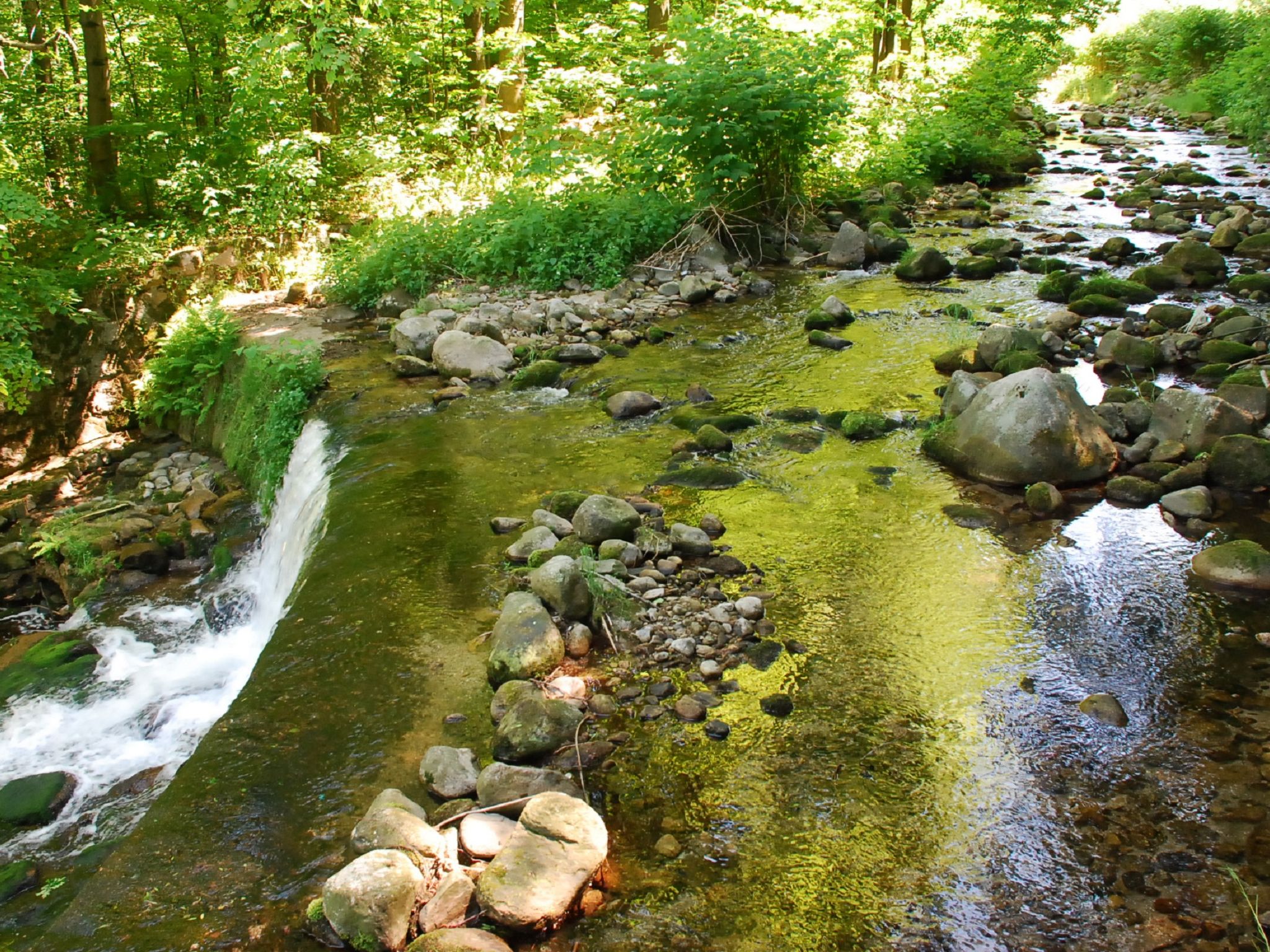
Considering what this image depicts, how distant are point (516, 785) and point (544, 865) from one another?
0.49 metres

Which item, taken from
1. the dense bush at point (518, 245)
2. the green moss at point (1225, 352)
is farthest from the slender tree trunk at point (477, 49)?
the green moss at point (1225, 352)

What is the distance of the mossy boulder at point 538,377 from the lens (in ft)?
27.0

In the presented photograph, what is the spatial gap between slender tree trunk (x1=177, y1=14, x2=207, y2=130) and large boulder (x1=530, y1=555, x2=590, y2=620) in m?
11.2

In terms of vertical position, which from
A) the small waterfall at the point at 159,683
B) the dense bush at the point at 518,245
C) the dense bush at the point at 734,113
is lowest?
the small waterfall at the point at 159,683

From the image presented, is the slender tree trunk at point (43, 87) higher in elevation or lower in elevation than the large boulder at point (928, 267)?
higher

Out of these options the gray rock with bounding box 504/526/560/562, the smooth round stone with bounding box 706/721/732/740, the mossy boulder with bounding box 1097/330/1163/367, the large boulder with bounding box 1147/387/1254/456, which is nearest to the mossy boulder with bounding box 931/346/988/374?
the mossy boulder with bounding box 1097/330/1163/367

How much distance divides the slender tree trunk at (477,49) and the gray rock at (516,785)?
13434 mm

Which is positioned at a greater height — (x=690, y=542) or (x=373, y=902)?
(x=373, y=902)

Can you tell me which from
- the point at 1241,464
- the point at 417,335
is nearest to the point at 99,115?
the point at 417,335

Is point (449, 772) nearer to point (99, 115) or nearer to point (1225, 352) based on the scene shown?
point (1225, 352)

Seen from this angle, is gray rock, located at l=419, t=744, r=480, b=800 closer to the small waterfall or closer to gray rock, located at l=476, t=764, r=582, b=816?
gray rock, located at l=476, t=764, r=582, b=816

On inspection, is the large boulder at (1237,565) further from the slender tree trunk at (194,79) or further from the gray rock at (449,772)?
the slender tree trunk at (194,79)

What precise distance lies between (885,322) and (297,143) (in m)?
8.00

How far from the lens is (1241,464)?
223 inches
